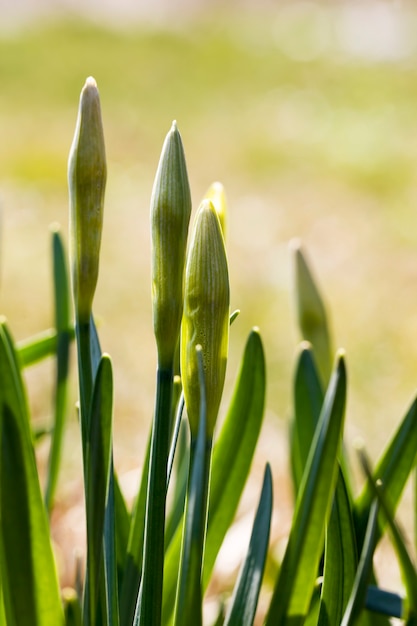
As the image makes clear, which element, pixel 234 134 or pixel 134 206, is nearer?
pixel 134 206

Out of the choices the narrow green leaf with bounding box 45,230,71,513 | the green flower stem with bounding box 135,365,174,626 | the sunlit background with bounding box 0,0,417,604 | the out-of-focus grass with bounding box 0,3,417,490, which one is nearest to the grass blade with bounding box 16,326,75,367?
the narrow green leaf with bounding box 45,230,71,513

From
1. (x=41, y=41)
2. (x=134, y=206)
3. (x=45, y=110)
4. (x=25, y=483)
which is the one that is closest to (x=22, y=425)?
(x=25, y=483)

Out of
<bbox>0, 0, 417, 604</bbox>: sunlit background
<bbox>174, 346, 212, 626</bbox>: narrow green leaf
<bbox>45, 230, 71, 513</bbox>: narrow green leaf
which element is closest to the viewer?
<bbox>174, 346, 212, 626</bbox>: narrow green leaf

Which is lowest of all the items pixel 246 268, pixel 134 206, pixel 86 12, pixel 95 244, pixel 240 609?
pixel 240 609

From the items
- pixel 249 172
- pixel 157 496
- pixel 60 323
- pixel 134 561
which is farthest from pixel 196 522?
Result: pixel 249 172

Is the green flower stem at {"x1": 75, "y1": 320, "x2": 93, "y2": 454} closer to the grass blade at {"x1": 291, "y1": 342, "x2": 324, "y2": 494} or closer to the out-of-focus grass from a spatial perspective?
the grass blade at {"x1": 291, "y1": 342, "x2": 324, "y2": 494}

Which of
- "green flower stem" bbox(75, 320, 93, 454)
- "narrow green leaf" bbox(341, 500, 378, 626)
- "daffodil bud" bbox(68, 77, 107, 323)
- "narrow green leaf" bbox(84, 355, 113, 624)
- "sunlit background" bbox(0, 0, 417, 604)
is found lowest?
"narrow green leaf" bbox(341, 500, 378, 626)

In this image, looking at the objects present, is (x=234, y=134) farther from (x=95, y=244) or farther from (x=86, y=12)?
(x=95, y=244)

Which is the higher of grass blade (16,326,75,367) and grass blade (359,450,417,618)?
grass blade (16,326,75,367)
